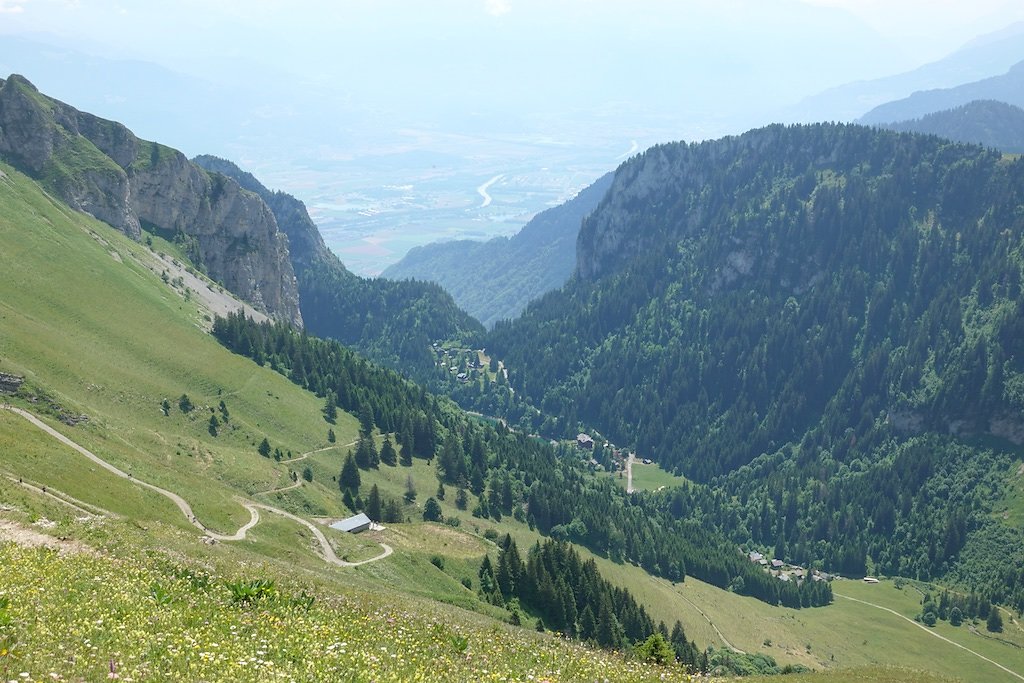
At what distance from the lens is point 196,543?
6619 cm

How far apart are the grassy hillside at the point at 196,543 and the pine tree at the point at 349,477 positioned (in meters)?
4.10

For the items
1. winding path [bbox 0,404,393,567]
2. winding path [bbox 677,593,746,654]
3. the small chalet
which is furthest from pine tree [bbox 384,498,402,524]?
winding path [bbox 677,593,746,654]

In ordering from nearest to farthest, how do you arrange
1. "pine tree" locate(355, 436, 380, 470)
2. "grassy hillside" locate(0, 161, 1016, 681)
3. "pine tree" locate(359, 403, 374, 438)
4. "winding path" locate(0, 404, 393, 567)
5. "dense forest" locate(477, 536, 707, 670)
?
"grassy hillside" locate(0, 161, 1016, 681) → "winding path" locate(0, 404, 393, 567) → "dense forest" locate(477, 536, 707, 670) → "pine tree" locate(355, 436, 380, 470) → "pine tree" locate(359, 403, 374, 438)

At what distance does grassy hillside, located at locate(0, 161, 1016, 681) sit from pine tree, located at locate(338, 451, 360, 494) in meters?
4.10

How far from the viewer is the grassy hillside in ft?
109

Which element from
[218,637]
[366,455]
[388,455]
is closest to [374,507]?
[366,455]

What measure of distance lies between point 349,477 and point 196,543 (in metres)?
87.0

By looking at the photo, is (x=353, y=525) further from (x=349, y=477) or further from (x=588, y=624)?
(x=349, y=477)

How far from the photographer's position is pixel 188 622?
3538 cm

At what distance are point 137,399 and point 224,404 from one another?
19766 millimetres

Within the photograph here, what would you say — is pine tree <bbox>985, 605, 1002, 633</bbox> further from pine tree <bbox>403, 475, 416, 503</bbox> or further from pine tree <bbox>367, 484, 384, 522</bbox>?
pine tree <bbox>367, 484, 384, 522</bbox>

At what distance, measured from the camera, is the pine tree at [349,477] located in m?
151

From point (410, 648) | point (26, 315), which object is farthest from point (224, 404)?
point (410, 648)

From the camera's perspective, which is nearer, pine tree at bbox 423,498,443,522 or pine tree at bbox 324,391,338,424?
pine tree at bbox 423,498,443,522
